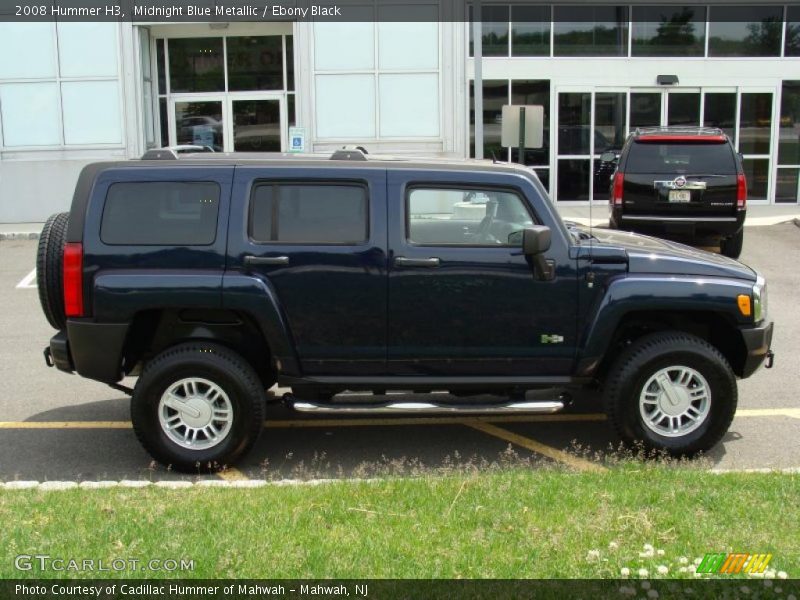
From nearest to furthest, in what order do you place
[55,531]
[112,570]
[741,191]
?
1. [112,570]
2. [55,531]
3. [741,191]

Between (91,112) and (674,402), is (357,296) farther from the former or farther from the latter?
(91,112)

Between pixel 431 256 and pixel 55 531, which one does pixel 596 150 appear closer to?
pixel 431 256

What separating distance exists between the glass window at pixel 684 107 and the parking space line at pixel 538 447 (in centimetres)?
1573

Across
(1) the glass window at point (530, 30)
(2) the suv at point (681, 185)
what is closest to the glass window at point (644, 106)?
(1) the glass window at point (530, 30)

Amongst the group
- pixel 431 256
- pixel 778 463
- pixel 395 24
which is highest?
pixel 395 24

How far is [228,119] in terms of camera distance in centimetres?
2103

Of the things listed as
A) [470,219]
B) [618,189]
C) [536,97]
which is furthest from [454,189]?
[536,97]

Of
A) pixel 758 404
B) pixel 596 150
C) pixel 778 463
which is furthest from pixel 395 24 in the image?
pixel 778 463

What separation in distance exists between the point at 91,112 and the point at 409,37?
7.00 metres

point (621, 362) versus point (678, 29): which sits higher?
point (678, 29)

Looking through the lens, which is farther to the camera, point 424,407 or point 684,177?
point 684,177

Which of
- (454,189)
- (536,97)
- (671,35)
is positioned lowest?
(454,189)

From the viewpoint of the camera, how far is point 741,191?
13344 mm

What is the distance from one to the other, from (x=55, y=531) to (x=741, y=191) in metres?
11.4
